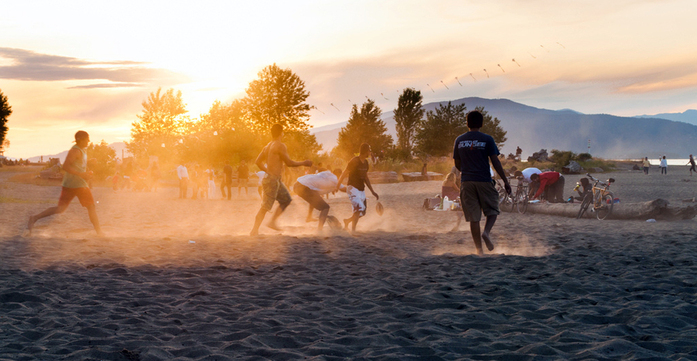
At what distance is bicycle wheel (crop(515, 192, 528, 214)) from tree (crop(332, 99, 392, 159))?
187 ft

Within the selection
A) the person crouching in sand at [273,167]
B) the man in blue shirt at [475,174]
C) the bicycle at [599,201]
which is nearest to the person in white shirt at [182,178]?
the person crouching in sand at [273,167]

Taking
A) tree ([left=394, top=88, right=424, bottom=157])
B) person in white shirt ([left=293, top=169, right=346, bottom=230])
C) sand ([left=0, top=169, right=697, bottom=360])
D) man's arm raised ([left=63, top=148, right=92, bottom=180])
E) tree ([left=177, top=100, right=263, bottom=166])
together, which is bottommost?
sand ([left=0, top=169, right=697, bottom=360])

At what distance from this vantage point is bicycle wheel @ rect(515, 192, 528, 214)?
629 inches

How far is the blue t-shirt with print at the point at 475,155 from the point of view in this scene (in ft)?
23.9

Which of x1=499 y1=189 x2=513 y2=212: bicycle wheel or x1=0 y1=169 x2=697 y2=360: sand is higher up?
x1=499 y1=189 x2=513 y2=212: bicycle wheel

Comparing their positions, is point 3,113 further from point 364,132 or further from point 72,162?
point 72,162

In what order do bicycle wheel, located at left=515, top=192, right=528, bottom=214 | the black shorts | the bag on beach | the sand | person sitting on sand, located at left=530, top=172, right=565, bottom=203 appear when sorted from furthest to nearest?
1. the bag on beach
2. person sitting on sand, located at left=530, top=172, right=565, bottom=203
3. bicycle wheel, located at left=515, top=192, right=528, bottom=214
4. the black shorts
5. the sand

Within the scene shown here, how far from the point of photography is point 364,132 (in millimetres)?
74188

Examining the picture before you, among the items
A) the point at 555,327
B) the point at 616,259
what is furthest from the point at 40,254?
the point at 616,259

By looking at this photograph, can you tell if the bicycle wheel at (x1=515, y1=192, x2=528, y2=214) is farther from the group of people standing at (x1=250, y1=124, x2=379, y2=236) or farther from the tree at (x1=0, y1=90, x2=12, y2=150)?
the tree at (x1=0, y1=90, x2=12, y2=150)

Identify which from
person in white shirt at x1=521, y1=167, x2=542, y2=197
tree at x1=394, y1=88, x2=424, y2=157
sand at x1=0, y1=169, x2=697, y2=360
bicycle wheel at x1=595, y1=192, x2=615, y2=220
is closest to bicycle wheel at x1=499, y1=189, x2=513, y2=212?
person in white shirt at x1=521, y1=167, x2=542, y2=197

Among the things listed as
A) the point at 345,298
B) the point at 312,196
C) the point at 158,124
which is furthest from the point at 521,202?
the point at 158,124

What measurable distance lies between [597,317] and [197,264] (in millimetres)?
4865

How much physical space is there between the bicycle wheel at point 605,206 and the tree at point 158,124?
265 feet
